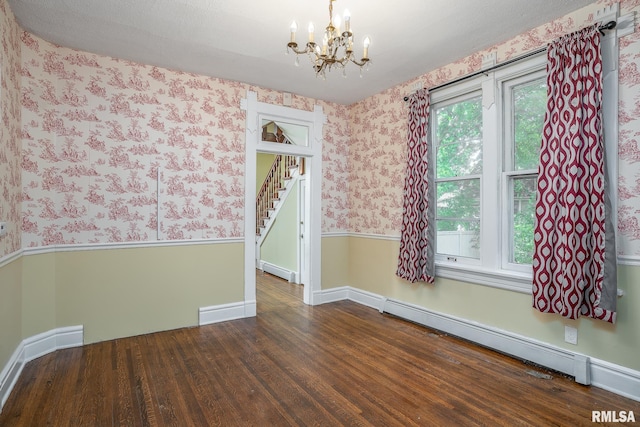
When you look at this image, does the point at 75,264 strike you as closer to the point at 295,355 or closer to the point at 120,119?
the point at 120,119

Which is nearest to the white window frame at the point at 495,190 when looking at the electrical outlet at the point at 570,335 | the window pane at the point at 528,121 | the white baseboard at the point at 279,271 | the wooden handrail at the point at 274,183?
the window pane at the point at 528,121

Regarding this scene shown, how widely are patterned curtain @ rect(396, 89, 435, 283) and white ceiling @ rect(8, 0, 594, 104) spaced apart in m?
0.58

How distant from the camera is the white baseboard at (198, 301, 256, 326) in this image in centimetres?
386

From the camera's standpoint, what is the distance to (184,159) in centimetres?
377

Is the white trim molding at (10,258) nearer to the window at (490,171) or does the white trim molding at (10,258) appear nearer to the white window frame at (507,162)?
the window at (490,171)

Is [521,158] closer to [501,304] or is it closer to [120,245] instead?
[501,304]

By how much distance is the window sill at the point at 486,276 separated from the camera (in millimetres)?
2961

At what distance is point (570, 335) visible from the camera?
267cm

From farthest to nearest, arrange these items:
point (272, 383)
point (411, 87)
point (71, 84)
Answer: point (411, 87) → point (71, 84) → point (272, 383)

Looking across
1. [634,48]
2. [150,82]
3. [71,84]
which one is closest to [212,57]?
[150,82]

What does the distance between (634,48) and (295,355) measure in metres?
3.50

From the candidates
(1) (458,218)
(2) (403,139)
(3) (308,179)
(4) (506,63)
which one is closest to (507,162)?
(1) (458,218)

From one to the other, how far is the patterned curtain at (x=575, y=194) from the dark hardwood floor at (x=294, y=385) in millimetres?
667

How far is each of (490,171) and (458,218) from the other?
0.62 m
